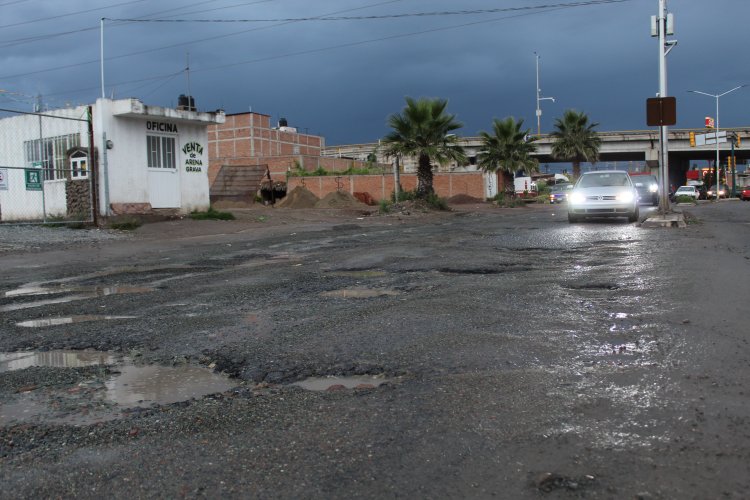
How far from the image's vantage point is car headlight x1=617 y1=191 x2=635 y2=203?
18125mm

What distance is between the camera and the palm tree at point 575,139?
5984cm

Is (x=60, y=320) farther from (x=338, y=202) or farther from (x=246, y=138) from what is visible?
(x=246, y=138)

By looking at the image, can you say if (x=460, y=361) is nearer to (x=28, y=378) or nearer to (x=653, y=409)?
(x=653, y=409)

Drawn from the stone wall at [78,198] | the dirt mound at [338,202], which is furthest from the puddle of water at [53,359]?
the dirt mound at [338,202]

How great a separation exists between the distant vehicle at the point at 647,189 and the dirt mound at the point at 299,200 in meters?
22.2

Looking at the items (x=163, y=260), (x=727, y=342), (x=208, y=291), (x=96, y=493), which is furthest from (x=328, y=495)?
(x=163, y=260)

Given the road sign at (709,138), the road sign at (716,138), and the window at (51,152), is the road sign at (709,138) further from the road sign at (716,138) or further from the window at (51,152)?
the window at (51,152)

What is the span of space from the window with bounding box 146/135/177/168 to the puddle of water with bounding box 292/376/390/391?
809 inches

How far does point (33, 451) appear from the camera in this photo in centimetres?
325

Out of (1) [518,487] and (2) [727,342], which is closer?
(1) [518,487]

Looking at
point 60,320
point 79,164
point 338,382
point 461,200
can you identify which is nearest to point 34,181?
point 79,164

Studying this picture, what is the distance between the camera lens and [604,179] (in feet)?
62.9

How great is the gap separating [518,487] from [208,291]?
6015 mm

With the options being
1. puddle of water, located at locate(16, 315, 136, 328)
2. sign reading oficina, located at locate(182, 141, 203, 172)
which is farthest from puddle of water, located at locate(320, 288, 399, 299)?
sign reading oficina, located at locate(182, 141, 203, 172)
